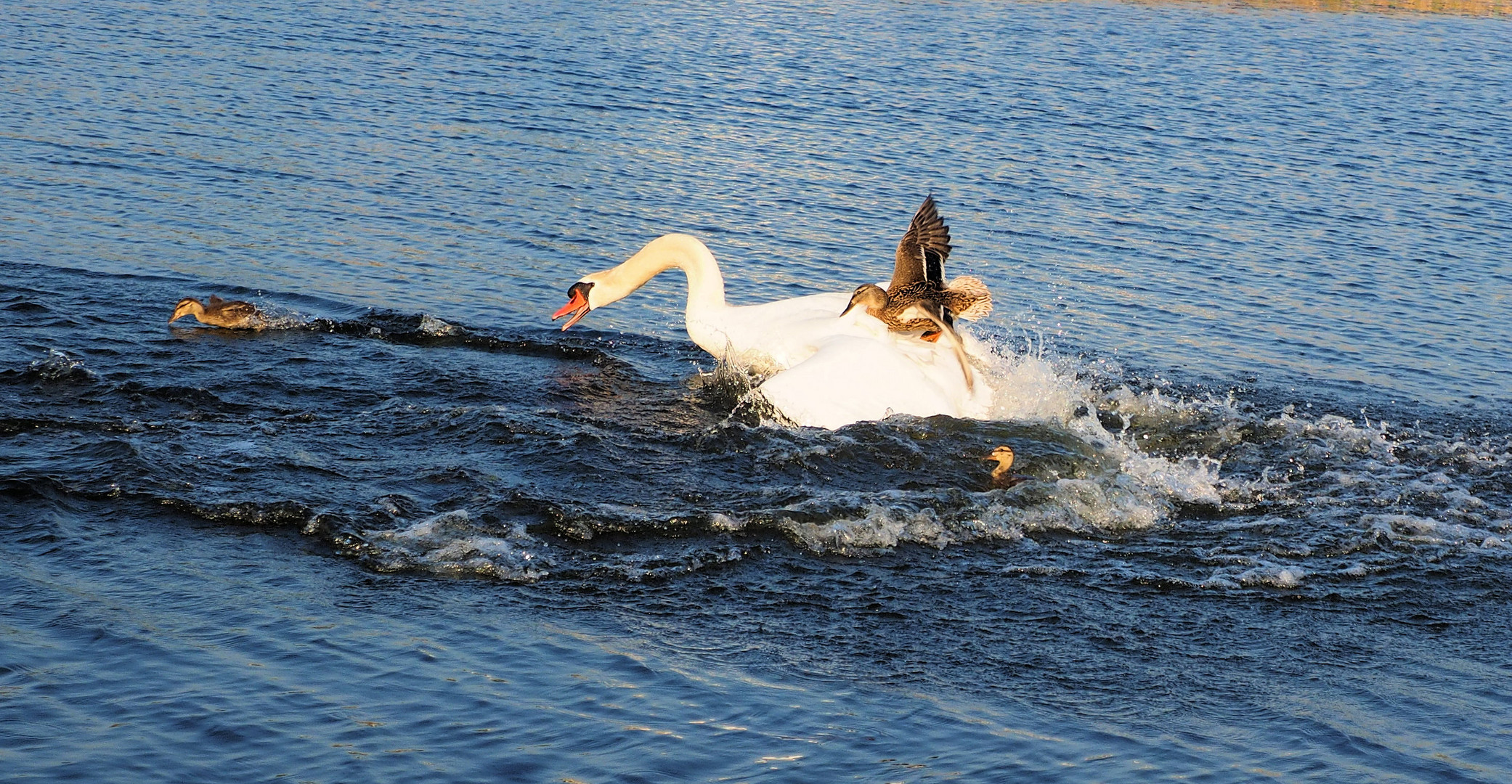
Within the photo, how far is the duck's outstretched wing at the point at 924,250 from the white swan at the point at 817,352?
1.33 ft

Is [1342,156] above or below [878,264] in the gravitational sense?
above

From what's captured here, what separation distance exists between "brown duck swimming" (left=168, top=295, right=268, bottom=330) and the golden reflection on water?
Answer: 31.8 meters

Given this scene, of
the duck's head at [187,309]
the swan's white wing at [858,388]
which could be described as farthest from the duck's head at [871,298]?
the duck's head at [187,309]

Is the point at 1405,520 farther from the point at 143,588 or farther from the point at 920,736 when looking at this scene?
the point at 143,588

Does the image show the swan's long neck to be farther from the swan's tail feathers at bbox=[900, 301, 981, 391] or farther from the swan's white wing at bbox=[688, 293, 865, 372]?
the swan's tail feathers at bbox=[900, 301, 981, 391]

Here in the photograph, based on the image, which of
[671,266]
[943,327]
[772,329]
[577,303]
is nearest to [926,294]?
[943,327]

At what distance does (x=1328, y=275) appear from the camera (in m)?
14.6

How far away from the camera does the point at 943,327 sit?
9.03m

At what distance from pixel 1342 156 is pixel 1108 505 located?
14374 millimetres

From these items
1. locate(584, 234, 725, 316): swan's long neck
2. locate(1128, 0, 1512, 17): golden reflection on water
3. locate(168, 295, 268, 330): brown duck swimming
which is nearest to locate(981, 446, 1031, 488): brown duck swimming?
locate(584, 234, 725, 316): swan's long neck

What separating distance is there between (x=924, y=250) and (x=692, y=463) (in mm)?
1961

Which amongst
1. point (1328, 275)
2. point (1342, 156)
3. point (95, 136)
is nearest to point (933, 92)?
point (1342, 156)

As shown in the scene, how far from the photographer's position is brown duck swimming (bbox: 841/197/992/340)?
8.93m

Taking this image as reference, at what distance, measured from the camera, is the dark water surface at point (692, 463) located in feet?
17.3
